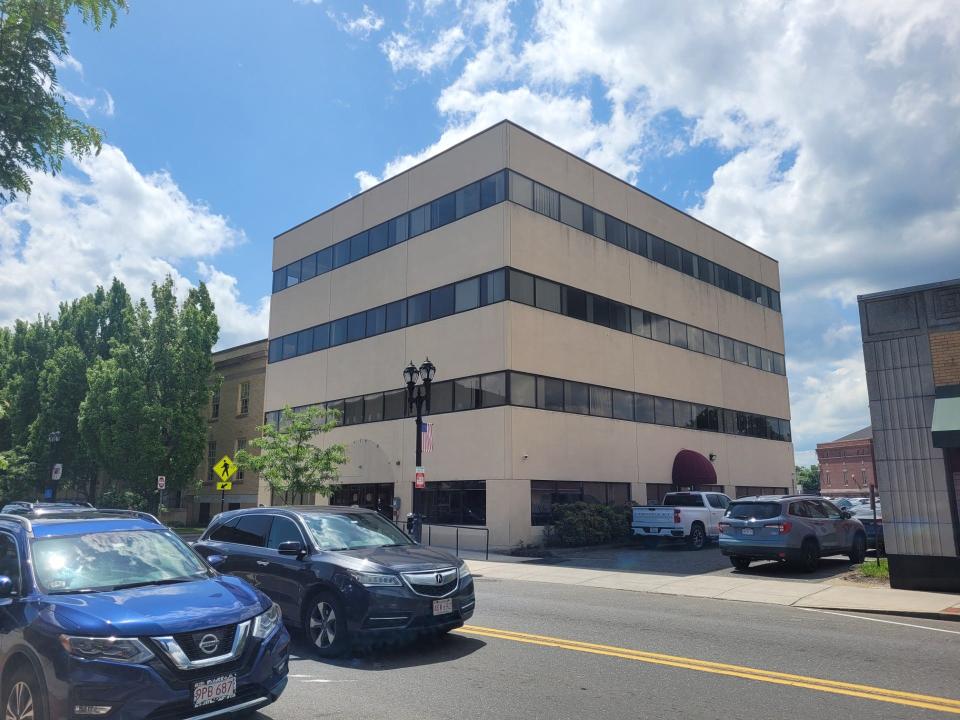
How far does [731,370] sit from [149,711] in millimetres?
35813

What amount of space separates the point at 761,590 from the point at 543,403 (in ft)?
41.8

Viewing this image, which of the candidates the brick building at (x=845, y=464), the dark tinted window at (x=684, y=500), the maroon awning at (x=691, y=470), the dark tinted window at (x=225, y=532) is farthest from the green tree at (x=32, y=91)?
the brick building at (x=845, y=464)

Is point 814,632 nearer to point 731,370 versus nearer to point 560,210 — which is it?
point 560,210

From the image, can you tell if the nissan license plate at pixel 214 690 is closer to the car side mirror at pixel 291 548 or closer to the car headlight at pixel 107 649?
the car headlight at pixel 107 649

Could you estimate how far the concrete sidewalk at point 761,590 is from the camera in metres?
11.6

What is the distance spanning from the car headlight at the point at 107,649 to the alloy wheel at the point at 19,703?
521 mm

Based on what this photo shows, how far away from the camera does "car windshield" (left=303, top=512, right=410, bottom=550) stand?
28.0 ft

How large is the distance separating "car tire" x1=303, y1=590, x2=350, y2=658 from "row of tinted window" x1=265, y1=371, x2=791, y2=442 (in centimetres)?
1679

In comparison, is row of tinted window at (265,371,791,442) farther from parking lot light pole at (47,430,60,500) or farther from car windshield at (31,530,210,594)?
car windshield at (31,530,210,594)

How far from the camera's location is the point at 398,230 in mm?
30641

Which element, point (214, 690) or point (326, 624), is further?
point (326, 624)

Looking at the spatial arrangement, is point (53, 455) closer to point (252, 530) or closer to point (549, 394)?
point (549, 394)

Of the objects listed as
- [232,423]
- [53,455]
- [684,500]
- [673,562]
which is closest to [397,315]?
[684,500]

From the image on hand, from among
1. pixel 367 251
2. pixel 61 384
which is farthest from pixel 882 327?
pixel 61 384
